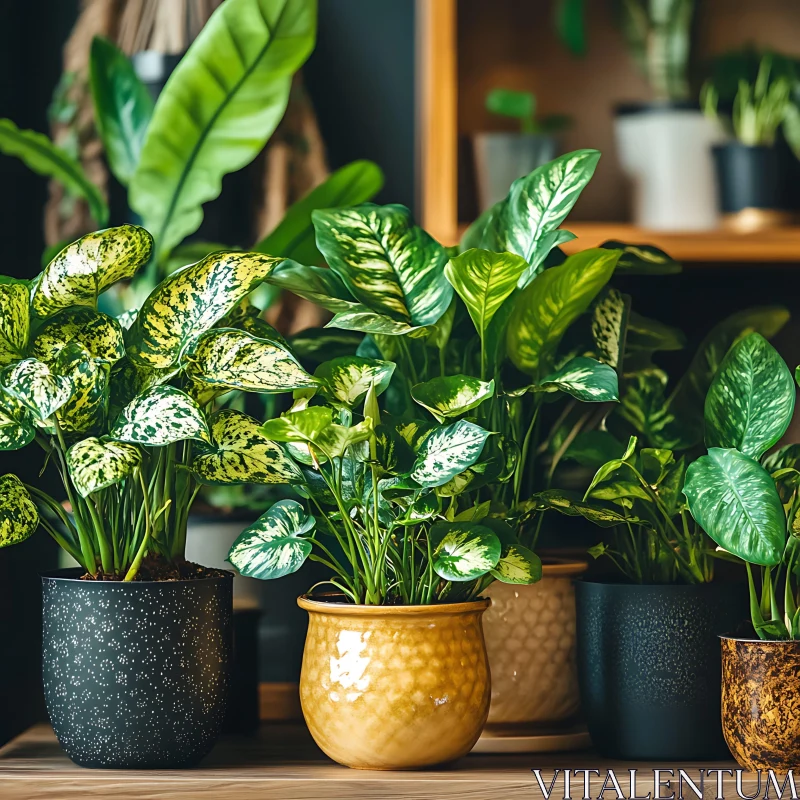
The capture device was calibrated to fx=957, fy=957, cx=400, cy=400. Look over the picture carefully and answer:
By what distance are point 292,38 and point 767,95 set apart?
2.13 ft

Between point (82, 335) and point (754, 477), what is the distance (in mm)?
594

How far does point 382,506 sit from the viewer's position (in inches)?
35.1

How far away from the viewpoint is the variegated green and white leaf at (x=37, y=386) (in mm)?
771

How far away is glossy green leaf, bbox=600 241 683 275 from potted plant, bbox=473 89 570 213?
283 mm

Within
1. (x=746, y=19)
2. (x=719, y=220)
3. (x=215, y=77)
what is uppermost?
(x=746, y=19)

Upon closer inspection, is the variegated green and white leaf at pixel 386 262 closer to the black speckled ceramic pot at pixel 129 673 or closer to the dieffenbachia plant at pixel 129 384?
the dieffenbachia plant at pixel 129 384

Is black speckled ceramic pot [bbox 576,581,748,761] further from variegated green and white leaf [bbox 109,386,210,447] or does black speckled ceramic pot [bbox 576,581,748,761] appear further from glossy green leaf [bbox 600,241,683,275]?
variegated green and white leaf [bbox 109,386,210,447]

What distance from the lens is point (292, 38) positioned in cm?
109

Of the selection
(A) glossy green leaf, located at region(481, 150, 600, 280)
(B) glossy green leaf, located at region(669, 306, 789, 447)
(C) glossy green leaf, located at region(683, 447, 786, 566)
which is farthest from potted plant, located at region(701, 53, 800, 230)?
(C) glossy green leaf, located at region(683, 447, 786, 566)

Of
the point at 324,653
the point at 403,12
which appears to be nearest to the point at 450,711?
the point at 324,653

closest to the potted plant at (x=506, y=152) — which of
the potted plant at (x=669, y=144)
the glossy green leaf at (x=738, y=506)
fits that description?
the potted plant at (x=669, y=144)

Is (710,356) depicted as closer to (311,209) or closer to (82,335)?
(311,209)

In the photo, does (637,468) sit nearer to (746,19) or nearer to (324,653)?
(324,653)

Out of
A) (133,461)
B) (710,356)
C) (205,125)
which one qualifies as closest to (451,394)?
(133,461)
